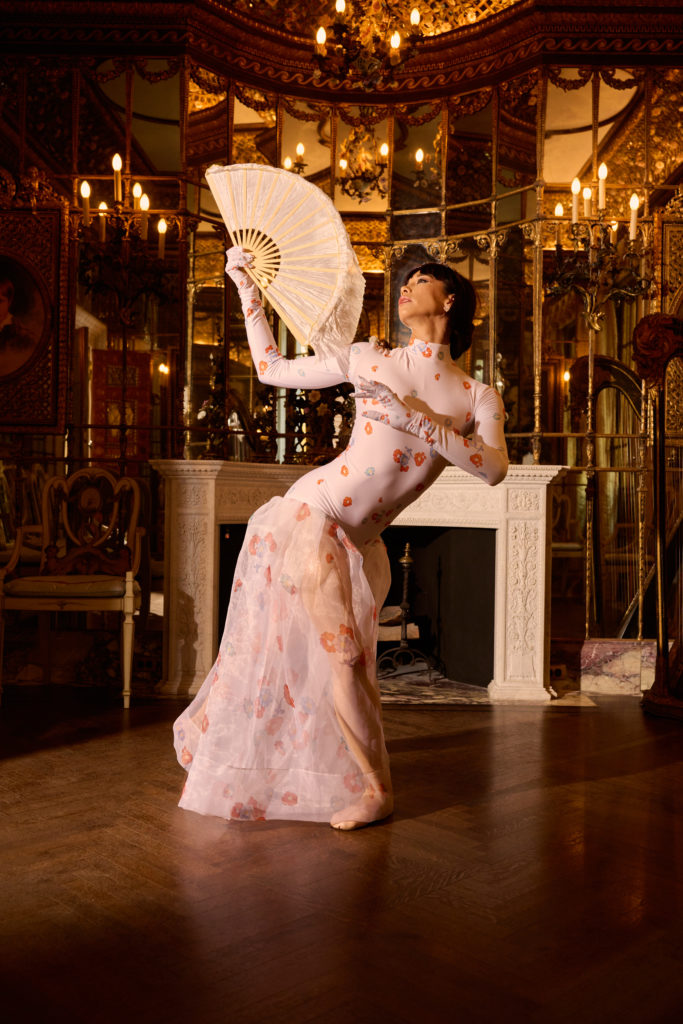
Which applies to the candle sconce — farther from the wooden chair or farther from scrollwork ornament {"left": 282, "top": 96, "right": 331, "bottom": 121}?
the wooden chair

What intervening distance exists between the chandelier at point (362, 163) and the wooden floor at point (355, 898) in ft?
11.5

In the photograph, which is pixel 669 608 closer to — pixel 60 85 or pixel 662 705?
pixel 662 705

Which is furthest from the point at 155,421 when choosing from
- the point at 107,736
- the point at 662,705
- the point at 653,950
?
the point at 653,950

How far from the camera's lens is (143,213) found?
Answer: 512 centimetres

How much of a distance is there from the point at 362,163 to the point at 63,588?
124 inches

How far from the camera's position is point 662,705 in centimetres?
449

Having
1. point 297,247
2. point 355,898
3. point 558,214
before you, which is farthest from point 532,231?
point 355,898

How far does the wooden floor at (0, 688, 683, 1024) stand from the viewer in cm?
181

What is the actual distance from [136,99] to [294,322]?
3070 millimetres

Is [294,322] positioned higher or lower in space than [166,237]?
A: lower

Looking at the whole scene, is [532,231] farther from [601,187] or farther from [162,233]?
[162,233]

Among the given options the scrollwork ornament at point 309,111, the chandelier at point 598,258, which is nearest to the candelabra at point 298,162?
the scrollwork ornament at point 309,111

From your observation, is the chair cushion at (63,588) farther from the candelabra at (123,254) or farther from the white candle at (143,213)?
the white candle at (143,213)

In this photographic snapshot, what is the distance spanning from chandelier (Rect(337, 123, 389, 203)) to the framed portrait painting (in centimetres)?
172
